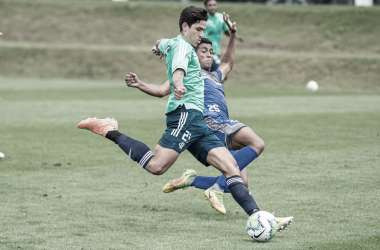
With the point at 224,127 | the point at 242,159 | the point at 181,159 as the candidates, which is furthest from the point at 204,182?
the point at 181,159

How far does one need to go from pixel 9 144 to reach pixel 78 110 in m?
5.46

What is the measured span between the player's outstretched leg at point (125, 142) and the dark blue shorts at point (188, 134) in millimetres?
229

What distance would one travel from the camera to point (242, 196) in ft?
16.9

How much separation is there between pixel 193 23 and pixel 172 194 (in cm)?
245

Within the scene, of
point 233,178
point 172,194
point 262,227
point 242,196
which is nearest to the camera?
point 262,227

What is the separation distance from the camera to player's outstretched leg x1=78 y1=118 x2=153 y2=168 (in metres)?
5.58

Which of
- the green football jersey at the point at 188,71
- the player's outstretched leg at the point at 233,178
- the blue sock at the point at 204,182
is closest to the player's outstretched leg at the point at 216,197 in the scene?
the blue sock at the point at 204,182

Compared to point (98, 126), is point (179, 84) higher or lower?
higher

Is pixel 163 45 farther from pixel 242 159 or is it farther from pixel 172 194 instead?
pixel 172 194

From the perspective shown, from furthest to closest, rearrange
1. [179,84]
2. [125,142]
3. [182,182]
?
[182,182], [125,142], [179,84]

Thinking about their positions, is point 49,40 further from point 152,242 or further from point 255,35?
point 152,242

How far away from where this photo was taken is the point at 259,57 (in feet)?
99.1

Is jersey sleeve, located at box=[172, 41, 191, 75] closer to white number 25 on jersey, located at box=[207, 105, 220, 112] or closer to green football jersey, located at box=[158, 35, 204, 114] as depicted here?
green football jersey, located at box=[158, 35, 204, 114]

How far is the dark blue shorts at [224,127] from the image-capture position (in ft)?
20.5
